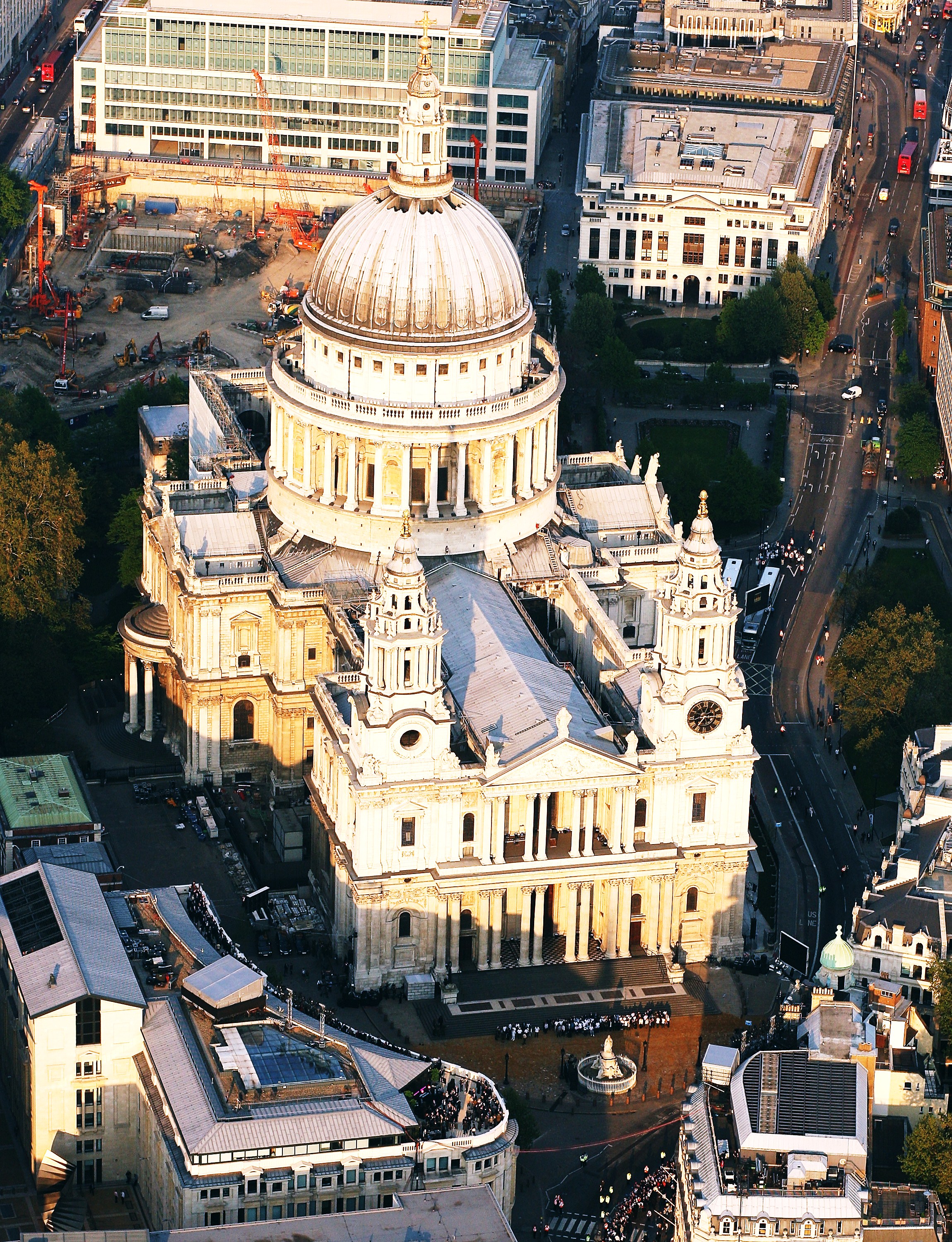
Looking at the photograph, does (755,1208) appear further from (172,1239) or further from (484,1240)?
(172,1239)

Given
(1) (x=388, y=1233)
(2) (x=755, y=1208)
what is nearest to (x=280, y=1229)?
(1) (x=388, y=1233)

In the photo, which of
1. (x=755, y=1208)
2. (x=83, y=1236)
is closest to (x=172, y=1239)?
(x=83, y=1236)

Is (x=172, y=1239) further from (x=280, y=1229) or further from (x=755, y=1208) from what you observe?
(x=755, y=1208)

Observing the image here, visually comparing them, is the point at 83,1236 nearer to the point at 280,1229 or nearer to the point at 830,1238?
the point at 280,1229

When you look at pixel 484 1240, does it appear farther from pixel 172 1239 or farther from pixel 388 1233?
pixel 172 1239

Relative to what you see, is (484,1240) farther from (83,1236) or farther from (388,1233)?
(83,1236)

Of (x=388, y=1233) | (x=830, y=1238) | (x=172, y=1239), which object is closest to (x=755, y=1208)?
(x=830, y=1238)

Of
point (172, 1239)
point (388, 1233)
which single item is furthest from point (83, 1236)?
point (388, 1233)
